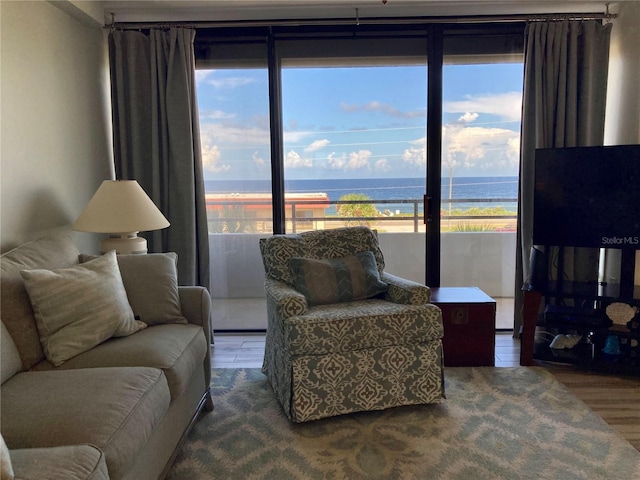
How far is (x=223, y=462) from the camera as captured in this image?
2.10 meters

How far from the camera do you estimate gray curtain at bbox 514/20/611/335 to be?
338 cm

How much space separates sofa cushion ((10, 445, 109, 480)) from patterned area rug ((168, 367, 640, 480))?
0.77 meters

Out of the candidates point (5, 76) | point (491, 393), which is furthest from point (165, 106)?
point (491, 393)

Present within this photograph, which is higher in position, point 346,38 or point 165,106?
point 346,38

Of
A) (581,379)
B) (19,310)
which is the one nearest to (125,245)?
(19,310)

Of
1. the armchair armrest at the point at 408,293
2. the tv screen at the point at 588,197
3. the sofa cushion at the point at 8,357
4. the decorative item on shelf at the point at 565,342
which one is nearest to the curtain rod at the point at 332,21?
the tv screen at the point at 588,197

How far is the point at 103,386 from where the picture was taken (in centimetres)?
168

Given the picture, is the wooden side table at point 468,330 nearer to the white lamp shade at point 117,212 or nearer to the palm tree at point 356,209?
the palm tree at point 356,209

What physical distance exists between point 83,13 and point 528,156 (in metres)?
3.17

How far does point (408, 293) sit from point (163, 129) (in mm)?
2122

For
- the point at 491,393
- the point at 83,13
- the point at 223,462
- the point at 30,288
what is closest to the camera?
the point at 30,288

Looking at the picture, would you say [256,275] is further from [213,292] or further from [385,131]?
[385,131]

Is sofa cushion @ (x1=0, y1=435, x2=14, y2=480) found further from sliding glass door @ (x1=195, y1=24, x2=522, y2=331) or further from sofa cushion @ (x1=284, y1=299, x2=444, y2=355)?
sliding glass door @ (x1=195, y1=24, x2=522, y2=331)

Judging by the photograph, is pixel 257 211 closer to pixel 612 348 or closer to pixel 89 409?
pixel 89 409
